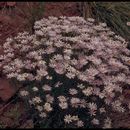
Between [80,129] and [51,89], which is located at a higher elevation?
[51,89]

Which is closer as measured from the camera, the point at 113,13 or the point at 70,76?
the point at 70,76

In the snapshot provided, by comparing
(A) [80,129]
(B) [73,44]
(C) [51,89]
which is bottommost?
(A) [80,129]

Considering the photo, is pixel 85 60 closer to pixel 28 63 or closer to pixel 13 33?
pixel 28 63

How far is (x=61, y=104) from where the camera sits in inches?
196

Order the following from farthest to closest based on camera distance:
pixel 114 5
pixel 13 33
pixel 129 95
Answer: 1. pixel 114 5
2. pixel 13 33
3. pixel 129 95

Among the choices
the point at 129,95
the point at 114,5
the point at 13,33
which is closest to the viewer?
the point at 129,95

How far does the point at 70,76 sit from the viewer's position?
500 cm

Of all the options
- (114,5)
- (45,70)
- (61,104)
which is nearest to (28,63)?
(45,70)

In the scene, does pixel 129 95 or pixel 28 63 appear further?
pixel 129 95

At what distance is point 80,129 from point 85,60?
2.24 ft

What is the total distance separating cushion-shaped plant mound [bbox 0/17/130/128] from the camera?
505cm

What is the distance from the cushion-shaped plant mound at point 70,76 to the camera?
16.6ft

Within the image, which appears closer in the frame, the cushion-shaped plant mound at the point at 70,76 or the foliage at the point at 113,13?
the cushion-shaped plant mound at the point at 70,76

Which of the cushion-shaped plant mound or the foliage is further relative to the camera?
the foliage
